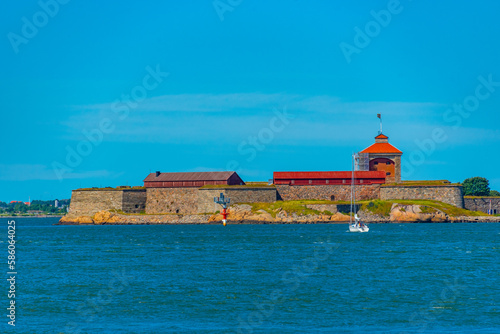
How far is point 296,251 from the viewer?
45281 millimetres

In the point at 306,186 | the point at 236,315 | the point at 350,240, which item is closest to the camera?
the point at 236,315

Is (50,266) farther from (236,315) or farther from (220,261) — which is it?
(236,315)

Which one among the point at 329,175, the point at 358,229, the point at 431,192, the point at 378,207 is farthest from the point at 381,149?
the point at 358,229

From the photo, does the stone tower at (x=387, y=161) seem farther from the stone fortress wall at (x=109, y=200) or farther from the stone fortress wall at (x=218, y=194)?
the stone fortress wall at (x=109, y=200)

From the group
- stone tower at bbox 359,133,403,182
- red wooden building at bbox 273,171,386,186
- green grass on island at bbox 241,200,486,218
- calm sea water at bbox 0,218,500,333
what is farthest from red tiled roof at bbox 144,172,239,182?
calm sea water at bbox 0,218,500,333

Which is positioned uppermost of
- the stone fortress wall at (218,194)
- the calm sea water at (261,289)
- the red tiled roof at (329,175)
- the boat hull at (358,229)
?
the red tiled roof at (329,175)

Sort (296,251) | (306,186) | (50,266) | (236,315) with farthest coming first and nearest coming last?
1. (306,186)
2. (296,251)
3. (50,266)
4. (236,315)

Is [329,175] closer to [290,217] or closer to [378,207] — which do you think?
[378,207]

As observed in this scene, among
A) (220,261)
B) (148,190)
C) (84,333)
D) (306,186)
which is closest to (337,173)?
(306,186)

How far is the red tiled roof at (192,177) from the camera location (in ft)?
301

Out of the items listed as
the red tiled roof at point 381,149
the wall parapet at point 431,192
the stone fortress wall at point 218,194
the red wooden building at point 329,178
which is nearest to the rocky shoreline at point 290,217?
the stone fortress wall at point 218,194

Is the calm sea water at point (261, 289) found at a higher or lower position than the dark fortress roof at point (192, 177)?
lower

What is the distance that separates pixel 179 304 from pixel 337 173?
68081 mm

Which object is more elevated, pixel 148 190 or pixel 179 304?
pixel 148 190
